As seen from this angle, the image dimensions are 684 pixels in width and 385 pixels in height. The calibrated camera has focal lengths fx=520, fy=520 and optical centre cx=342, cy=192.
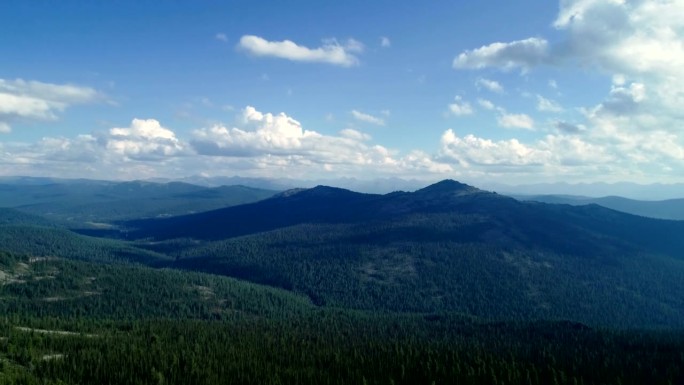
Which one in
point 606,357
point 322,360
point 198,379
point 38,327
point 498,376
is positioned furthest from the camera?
point 38,327

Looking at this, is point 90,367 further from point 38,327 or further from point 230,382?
point 38,327

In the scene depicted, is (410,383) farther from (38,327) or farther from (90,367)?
(38,327)

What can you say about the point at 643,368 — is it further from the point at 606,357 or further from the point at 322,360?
the point at 322,360

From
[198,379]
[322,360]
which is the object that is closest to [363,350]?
[322,360]

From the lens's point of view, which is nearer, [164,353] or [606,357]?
[164,353]

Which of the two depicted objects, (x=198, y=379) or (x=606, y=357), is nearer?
(x=198, y=379)

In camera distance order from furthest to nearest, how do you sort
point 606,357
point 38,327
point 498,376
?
1. point 38,327
2. point 606,357
3. point 498,376

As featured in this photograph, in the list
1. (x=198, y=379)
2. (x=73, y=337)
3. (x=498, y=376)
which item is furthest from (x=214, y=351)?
(x=498, y=376)

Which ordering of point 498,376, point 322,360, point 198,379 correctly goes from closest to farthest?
point 198,379
point 498,376
point 322,360

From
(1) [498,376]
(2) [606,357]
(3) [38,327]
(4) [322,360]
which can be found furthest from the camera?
(3) [38,327]
